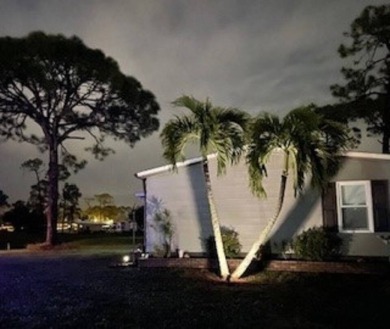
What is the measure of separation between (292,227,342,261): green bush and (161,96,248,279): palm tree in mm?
2606

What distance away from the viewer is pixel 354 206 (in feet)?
42.0

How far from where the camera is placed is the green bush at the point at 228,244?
12.8 meters

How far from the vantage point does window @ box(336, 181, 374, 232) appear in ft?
41.5

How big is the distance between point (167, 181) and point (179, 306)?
7447 mm

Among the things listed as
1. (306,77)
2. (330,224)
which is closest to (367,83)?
(306,77)

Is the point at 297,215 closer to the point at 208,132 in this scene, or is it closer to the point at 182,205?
the point at 182,205

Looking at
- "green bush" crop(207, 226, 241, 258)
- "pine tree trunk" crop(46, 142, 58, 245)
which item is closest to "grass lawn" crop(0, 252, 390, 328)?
"green bush" crop(207, 226, 241, 258)

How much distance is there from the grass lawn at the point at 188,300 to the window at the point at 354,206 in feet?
7.10

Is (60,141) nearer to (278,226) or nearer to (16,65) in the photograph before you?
(16,65)

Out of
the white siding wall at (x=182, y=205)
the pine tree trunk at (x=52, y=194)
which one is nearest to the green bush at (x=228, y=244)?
the white siding wall at (x=182, y=205)

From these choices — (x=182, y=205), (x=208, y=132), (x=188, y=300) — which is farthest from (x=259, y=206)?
(x=188, y=300)

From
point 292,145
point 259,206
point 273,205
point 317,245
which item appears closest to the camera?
point 292,145

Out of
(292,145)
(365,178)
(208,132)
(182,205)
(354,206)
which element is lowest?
(354,206)

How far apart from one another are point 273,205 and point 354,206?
2192 millimetres
